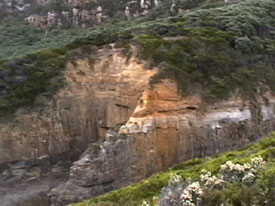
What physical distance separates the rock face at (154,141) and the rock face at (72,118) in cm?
279

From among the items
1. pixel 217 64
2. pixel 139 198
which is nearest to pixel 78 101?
pixel 217 64

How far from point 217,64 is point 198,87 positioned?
1.77m

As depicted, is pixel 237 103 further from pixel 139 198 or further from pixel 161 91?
pixel 139 198

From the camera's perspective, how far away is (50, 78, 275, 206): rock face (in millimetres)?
19438

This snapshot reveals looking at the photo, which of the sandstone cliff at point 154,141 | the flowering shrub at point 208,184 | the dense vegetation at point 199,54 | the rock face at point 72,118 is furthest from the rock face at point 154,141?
the flowering shrub at point 208,184

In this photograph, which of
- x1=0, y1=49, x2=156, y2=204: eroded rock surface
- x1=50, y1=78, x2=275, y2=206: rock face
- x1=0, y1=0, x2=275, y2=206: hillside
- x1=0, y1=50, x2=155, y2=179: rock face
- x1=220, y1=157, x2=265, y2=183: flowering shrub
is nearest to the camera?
x1=220, y1=157, x2=265, y2=183: flowering shrub

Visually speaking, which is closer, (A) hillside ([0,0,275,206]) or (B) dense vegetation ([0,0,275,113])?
(A) hillside ([0,0,275,206])

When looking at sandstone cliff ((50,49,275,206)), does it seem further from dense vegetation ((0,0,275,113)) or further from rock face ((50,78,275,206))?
dense vegetation ((0,0,275,113))

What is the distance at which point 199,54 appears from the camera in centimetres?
2184

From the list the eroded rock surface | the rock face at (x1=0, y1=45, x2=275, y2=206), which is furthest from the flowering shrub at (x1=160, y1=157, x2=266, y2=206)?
the eroded rock surface

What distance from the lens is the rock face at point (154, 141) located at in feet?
63.8

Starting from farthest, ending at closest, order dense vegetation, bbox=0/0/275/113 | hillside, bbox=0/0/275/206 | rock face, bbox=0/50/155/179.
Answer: rock face, bbox=0/50/155/179 < dense vegetation, bbox=0/0/275/113 < hillside, bbox=0/0/275/206

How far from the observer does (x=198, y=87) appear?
2088 cm

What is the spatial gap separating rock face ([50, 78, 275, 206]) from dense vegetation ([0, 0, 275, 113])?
80 cm
